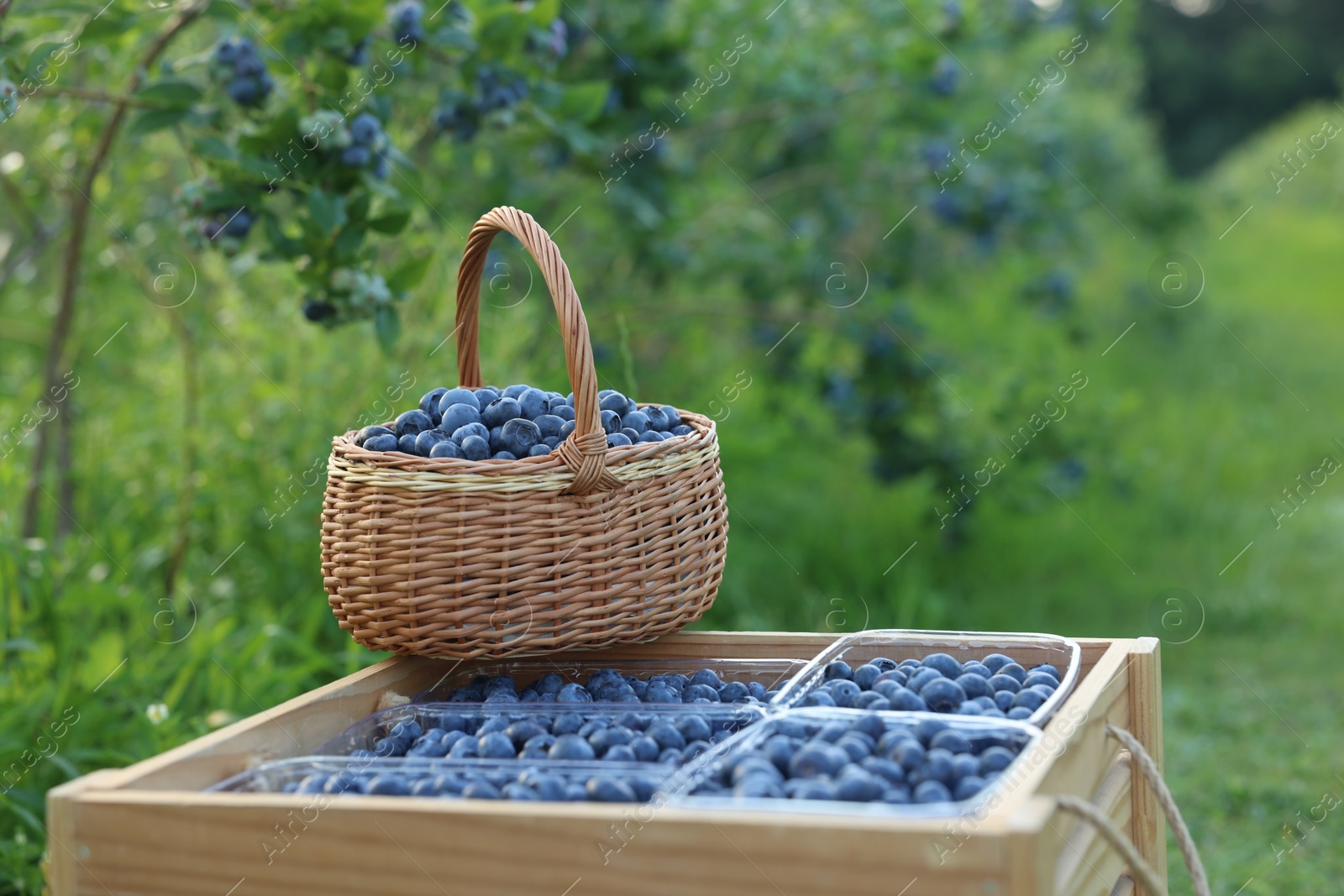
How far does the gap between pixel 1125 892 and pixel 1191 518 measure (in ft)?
11.7

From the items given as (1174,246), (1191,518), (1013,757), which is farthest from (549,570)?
(1174,246)

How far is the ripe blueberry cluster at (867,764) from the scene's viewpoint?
3.19 ft

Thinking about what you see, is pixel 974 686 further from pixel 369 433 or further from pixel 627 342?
pixel 627 342

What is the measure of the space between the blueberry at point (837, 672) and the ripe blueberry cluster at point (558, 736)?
0.57ft

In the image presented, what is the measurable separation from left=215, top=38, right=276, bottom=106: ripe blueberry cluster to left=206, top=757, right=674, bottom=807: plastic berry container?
1.08m

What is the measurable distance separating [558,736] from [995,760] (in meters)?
0.42

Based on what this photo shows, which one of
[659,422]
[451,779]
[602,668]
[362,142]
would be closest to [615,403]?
[659,422]

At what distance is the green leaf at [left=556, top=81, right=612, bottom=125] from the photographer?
2.14 meters

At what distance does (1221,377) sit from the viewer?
21.3 feet

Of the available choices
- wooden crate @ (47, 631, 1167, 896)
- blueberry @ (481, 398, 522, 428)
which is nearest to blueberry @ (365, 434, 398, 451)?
blueberry @ (481, 398, 522, 428)

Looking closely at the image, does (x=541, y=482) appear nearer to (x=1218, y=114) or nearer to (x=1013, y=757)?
(x=1013, y=757)

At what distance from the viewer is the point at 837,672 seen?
1.34 metres

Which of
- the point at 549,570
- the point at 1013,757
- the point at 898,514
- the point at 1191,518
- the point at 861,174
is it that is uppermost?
the point at 861,174

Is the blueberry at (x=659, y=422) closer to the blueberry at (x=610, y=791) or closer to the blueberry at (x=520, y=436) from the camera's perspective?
the blueberry at (x=520, y=436)
